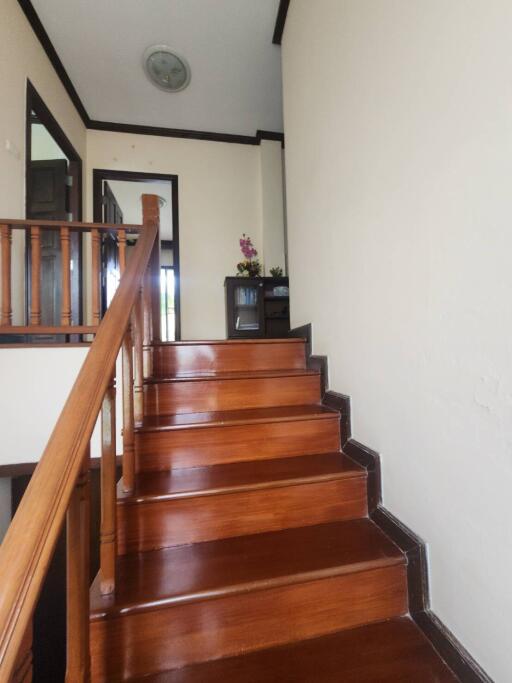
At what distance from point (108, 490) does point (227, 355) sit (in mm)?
1113

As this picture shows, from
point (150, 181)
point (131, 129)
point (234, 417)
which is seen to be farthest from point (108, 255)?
point (234, 417)

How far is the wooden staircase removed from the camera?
2.87ft

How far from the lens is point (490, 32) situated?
30.1 inches

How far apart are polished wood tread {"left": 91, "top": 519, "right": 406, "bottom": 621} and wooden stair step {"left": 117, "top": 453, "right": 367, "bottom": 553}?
0.04 m

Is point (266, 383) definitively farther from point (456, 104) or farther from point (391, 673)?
point (456, 104)

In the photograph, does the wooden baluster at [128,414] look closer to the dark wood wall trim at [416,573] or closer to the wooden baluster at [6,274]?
the dark wood wall trim at [416,573]

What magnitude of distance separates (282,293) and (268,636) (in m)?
2.98

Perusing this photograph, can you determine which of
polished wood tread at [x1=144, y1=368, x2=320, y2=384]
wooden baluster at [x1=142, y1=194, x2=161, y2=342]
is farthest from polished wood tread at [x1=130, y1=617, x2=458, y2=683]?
wooden baluster at [x1=142, y1=194, x2=161, y2=342]

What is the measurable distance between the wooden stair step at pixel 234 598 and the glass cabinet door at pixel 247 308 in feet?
8.23

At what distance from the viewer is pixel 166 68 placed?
2.96 meters

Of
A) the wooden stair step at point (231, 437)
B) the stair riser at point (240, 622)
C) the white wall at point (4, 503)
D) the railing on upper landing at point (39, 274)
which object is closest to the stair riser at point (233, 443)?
the wooden stair step at point (231, 437)

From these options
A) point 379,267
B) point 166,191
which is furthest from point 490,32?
point 166,191

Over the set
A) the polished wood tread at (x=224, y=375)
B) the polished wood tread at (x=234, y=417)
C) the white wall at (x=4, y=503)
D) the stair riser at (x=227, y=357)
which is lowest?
the white wall at (x=4, y=503)

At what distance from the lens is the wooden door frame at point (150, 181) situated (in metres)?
3.51
